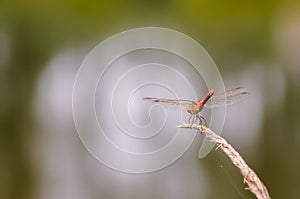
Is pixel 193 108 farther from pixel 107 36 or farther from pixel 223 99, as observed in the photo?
pixel 107 36

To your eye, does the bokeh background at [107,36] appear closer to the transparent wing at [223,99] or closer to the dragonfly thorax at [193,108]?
the transparent wing at [223,99]

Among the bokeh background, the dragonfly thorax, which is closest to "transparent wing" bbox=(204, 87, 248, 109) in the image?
the dragonfly thorax

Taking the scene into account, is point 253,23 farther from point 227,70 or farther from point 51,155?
point 51,155

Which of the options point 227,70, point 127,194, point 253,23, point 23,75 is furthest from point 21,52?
point 253,23

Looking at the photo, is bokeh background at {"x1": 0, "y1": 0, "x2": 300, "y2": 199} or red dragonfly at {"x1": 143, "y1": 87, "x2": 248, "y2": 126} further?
bokeh background at {"x1": 0, "y1": 0, "x2": 300, "y2": 199}

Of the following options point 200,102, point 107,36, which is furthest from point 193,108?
point 107,36

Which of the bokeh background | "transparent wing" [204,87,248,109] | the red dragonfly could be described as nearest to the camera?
the red dragonfly

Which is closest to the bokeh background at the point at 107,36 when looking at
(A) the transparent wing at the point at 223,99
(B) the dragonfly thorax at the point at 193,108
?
(A) the transparent wing at the point at 223,99

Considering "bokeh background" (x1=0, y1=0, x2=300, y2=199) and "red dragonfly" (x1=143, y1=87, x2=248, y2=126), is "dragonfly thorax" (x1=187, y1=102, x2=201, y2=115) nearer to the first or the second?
"red dragonfly" (x1=143, y1=87, x2=248, y2=126)
